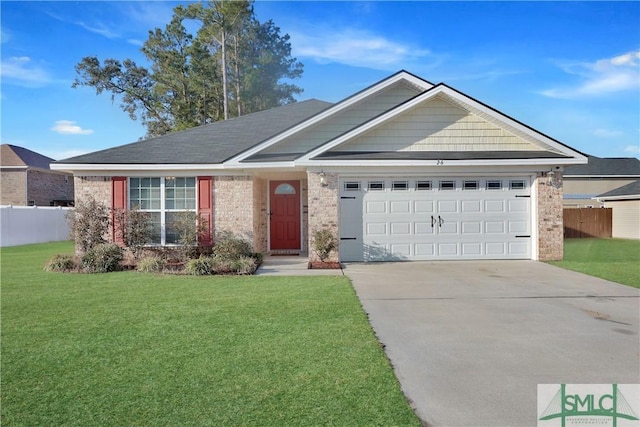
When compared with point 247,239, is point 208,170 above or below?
above

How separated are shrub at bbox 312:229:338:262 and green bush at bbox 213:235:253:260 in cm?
204

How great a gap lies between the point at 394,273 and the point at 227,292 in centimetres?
408

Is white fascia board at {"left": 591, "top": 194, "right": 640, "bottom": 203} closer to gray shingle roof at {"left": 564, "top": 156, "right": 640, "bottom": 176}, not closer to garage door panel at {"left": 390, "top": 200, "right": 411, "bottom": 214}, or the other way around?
gray shingle roof at {"left": 564, "top": 156, "right": 640, "bottom": 176}

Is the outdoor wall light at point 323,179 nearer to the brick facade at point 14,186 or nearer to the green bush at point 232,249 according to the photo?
the green bush at point 232,249

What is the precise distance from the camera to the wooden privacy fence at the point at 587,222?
2165 cm

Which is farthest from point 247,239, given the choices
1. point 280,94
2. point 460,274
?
point 280,94

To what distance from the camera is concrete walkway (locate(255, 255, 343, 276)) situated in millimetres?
9977

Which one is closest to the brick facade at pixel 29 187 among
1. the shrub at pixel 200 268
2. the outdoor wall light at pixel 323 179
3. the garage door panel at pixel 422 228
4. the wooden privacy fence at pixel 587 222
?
the shrub at pixel 200 268

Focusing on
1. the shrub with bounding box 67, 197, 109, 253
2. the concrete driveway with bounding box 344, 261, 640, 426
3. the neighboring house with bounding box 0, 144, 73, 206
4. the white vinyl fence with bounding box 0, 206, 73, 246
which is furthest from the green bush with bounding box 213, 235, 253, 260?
the neighboring house with bounding box 0, 144, 73, 206

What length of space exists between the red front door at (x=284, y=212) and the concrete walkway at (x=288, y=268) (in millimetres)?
1261

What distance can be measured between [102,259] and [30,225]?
506 inches

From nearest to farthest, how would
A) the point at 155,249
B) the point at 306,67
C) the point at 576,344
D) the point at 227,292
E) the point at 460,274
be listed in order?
the point at 576,344 → the point at 227,292 → the point at 460,274 → the point at 155,249 → the point at 306,67

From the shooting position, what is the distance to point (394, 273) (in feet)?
32.4

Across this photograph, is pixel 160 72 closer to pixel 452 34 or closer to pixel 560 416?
pixel 452 34
